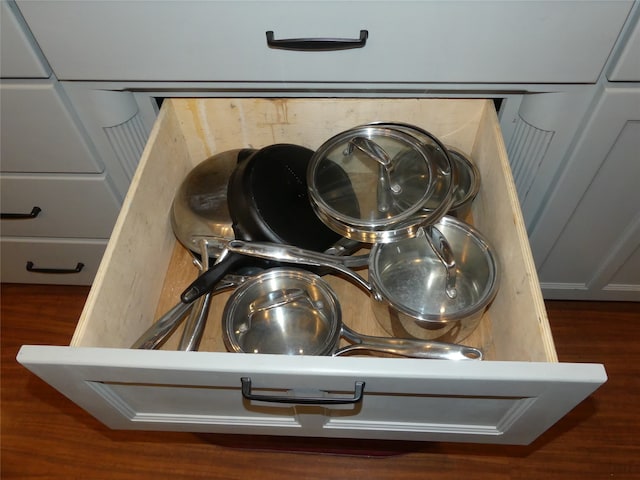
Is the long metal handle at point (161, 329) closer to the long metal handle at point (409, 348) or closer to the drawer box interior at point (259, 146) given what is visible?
the drawer box interior at point (259, 146)

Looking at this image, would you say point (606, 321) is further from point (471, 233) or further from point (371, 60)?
point (371, 60)

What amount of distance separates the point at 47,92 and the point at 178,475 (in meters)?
0.70

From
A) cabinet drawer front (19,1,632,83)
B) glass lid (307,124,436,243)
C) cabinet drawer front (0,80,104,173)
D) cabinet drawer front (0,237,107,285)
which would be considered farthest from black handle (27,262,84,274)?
glass lid (307,124,436,243)

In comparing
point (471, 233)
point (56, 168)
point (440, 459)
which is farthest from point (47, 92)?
point (440, 459)

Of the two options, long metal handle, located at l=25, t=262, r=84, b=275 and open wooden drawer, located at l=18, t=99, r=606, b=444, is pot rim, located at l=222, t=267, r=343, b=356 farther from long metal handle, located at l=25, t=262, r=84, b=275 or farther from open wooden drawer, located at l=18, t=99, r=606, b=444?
long metal handle, located at l=25, t=262, r=84, b=275

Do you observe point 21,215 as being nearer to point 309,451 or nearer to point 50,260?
point 50,260

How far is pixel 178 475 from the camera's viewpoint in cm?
99

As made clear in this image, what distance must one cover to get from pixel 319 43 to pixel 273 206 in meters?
0.23

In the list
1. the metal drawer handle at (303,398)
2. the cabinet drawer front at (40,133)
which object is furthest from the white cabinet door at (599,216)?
the cabinet drawer front at (40,133)

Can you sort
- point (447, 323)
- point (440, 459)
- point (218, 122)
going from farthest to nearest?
point (440, 459), point (218, 122), point (447, 323)

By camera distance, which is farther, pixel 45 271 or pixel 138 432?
pixel 45 271

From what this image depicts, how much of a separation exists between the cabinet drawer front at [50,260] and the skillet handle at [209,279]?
0.47m

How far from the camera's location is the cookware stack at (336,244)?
0.69 meters

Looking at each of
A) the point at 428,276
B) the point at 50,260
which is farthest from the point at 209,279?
the point at 50,260
